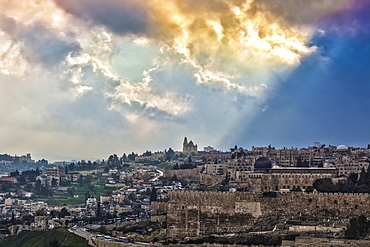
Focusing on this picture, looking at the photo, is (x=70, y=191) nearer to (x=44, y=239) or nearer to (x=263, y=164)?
(x=44, y=239)

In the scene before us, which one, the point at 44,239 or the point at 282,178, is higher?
the point at 282,178

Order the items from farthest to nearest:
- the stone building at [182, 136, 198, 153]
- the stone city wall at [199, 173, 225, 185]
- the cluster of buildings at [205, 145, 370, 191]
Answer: the stone building at [182, 136, 198, 153]
the stone city wall at [199, 173, 225, 185]
the cluster of buildings at [205, 145, 370, 191]

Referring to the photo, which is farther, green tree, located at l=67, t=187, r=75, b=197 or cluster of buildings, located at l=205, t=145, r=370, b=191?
green tree, located at l=67, t=187, r=75, b=197

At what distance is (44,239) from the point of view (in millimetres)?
58000

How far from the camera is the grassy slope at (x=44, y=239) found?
50.7m

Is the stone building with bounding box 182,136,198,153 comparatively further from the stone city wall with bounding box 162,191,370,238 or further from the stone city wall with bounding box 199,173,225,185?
the stone city wall with bounding box 162,191,370,238

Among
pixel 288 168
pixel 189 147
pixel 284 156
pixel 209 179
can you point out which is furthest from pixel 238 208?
pixel 189 147

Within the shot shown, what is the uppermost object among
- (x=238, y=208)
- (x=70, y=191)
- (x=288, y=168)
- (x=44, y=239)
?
(x=70, y=191)

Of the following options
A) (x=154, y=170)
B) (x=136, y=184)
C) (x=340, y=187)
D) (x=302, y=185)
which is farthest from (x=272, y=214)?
(x=154, y=170)

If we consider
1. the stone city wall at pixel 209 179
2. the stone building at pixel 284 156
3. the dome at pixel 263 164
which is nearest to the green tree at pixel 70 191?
the stone city wall at pixel 209 179

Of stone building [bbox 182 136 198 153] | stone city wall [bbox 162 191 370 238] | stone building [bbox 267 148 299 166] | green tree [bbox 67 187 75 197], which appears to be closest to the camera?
stone city wall [bbox 162 191 370 238]

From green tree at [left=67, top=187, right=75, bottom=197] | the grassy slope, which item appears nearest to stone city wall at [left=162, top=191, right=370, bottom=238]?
the grassy slope

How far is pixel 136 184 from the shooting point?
328 feet

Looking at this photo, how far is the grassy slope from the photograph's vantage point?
166 ft
